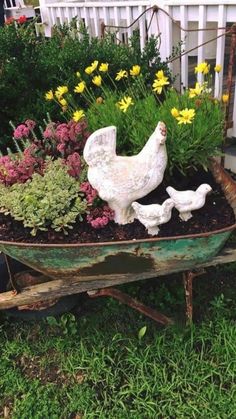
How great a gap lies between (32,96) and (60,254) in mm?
→ 1524

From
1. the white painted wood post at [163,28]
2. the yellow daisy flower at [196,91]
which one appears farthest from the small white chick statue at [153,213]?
the white painted wood post at [163,28]

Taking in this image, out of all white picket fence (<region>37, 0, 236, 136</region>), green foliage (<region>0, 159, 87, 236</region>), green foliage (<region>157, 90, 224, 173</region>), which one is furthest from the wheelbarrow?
white picket fence (<region>37, 0, 236, 136</region>)

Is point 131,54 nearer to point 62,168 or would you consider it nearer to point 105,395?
point 62,168

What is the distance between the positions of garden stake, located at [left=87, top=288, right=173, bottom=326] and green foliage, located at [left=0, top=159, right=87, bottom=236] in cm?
36

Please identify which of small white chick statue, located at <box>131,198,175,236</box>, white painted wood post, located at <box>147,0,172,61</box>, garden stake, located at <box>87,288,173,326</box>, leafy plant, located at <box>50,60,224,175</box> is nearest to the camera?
small white chick statue, located at <box>131,198,175,236</box>

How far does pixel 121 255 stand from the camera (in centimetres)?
165

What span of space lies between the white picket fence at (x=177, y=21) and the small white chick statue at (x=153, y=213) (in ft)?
4.41

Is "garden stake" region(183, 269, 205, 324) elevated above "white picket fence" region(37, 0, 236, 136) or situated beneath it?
situated beneath

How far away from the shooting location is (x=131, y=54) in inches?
113

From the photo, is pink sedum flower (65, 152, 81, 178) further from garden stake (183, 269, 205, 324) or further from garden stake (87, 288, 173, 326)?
garden stake (183, 269, 205, 324)

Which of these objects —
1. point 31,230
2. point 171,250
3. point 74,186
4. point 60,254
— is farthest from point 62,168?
point 171,250

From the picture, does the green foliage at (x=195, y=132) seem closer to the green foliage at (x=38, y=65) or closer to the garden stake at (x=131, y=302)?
the garden stake at (x=131, y=302)

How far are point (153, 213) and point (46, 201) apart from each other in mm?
452

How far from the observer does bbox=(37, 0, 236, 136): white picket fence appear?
8.77ft
